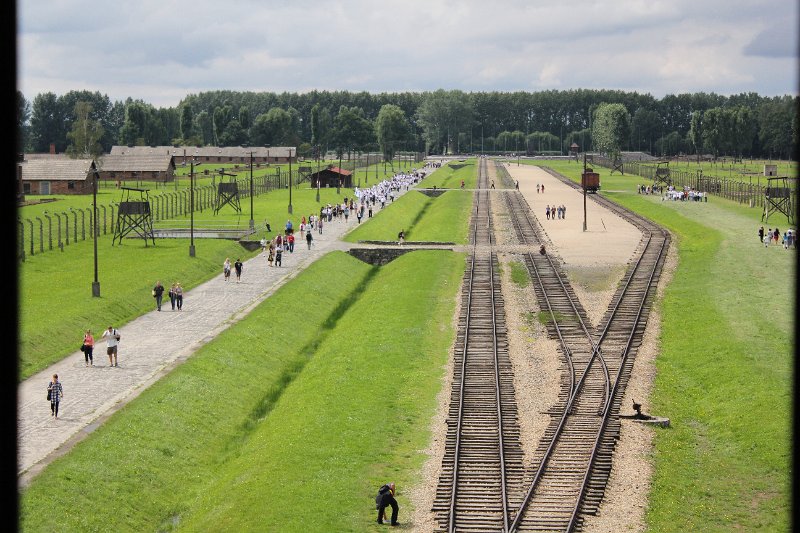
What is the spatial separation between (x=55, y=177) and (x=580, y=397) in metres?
87.1

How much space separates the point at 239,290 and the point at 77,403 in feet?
75.2

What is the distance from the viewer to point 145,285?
50.6m

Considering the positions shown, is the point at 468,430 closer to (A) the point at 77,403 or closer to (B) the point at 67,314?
(A) the point at 77,403

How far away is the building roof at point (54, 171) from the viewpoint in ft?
351

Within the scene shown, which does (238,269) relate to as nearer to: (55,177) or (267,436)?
(267,436)

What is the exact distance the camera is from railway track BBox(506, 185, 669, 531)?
22.9 metres

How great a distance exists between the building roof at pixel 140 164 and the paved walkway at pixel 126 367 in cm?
7840

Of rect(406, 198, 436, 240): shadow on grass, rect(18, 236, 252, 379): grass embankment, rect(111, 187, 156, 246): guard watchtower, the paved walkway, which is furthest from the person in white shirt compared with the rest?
rect(406, 198, 436, 240): shadow on grass

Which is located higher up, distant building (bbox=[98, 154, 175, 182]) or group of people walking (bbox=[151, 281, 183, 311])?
distant building (bbox=[98, 154, 175, 182])

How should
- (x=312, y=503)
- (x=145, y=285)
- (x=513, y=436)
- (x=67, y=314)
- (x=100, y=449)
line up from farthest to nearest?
(x=145, y=285) → (x=67, y=314) → (x=513, y=436) → (x=100, y=449) → (x=312, y=503)

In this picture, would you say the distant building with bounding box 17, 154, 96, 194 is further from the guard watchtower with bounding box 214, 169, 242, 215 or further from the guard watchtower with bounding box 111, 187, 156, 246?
the guard watchtower with bounding box 111, 187, 156, 246

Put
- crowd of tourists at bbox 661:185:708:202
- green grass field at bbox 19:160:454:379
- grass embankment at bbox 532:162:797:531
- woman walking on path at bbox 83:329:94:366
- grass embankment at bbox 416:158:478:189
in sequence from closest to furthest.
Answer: grass embankment at bbox 532:162:797:531
woman walking on path at bbox 83:329:94:366
green grass field at bbox 19:160:454:379
crowd of tourists at bbox 661:185:708:202
grass embankment at bbox 416:158:478:189

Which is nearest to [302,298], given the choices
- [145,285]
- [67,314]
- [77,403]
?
[145,285]

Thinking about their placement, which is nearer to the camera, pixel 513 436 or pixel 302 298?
pixel 513 436
